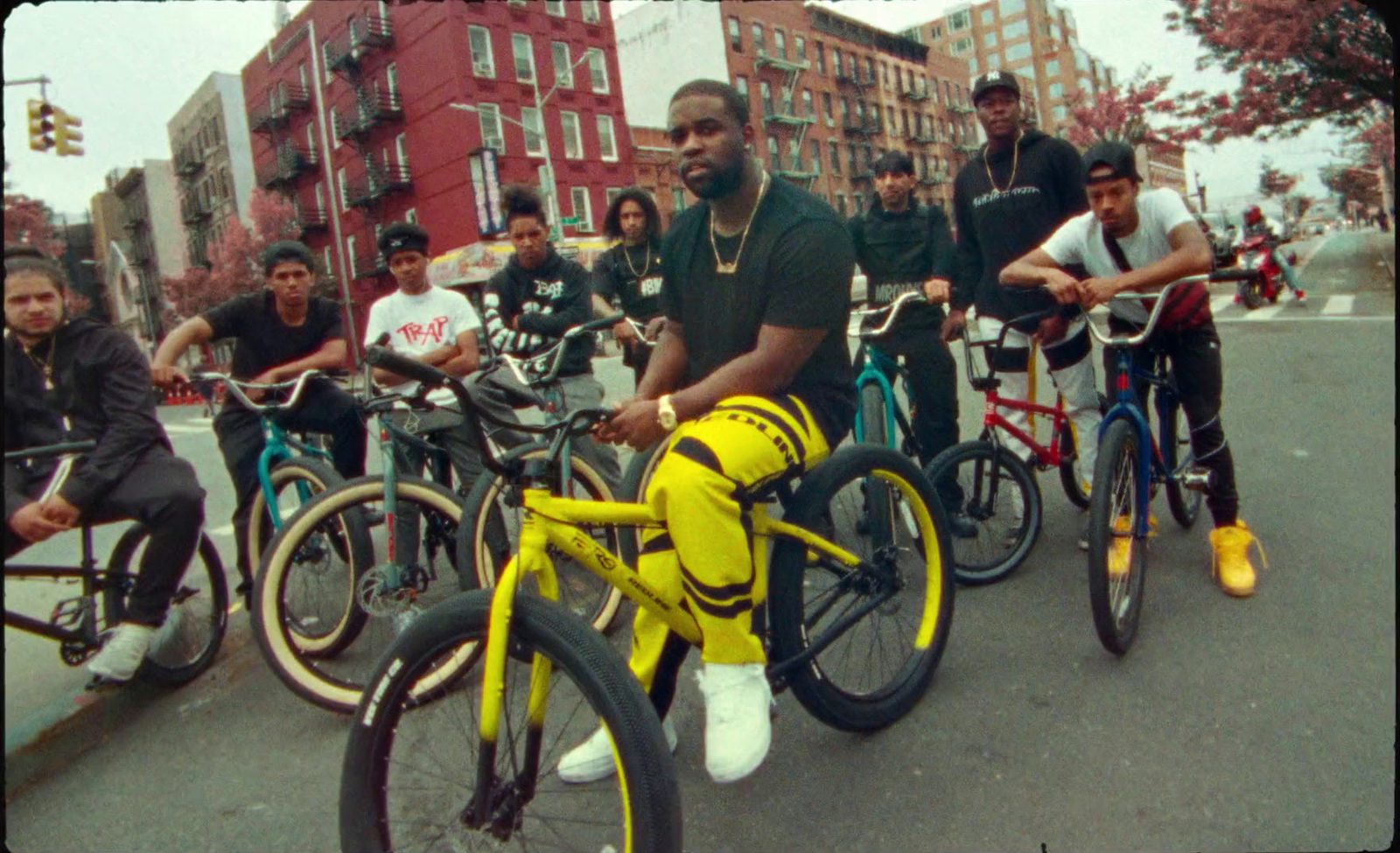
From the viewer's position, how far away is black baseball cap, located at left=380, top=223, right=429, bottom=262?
186 inches

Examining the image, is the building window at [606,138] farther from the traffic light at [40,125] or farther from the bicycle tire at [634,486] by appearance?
the traffic light at [40,125]

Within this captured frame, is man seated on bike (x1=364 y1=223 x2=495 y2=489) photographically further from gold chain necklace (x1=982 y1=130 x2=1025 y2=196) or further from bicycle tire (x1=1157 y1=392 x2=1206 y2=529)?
bicycle tire (x1=1157 y1=392 x2=1206 y2=529)

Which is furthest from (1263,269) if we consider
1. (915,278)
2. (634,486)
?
(634,486)

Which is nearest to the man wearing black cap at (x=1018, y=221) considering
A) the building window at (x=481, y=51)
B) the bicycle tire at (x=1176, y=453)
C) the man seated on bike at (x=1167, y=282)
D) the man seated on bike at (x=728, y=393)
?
the bicycle tire at (x=1176, y=453)

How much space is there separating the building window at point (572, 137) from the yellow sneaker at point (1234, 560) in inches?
1405

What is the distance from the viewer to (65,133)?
7.85 ft

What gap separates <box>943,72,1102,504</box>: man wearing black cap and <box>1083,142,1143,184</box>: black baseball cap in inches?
30.3

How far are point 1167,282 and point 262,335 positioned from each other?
12.7 feet

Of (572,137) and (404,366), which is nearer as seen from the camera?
(404,366)

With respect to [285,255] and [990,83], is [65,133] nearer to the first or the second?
[285,255]

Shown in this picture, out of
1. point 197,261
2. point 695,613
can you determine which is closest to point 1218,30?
point 695,613

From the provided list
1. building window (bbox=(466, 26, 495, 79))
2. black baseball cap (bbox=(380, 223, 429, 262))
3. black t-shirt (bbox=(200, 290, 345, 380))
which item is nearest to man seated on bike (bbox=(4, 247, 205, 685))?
black t-shirt (bbox=(200, 290, 345, 380))

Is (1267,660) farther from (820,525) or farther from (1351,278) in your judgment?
(1351,278)

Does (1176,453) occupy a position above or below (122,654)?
above
